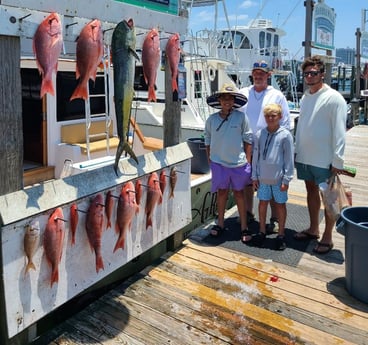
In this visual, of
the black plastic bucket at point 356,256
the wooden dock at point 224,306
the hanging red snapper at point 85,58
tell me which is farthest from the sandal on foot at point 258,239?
the hanging red snapper at point 85,58

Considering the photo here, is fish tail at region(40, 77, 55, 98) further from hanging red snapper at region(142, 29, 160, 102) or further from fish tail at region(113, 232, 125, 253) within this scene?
fish tail at region(113, 232, 125, 253)

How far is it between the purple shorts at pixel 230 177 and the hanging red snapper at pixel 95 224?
1.52 m

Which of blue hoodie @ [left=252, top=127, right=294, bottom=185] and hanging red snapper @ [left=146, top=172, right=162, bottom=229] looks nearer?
hanging red snapper @ [left=146, top=172, right=162, bottom=229]

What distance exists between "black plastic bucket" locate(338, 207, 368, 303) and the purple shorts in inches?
39.3

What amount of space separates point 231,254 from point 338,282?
933mm

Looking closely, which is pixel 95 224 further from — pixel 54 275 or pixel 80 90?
pixel 80 90

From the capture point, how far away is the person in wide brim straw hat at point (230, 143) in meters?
3.78

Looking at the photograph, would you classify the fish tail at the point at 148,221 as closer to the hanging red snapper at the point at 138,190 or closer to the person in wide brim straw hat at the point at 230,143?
Result: the hanging red snapper at the point at 138,190

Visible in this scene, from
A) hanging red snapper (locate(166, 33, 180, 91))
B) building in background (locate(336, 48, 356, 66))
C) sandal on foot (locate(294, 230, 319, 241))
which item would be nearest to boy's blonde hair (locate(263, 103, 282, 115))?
hanging red snapper (locate(166, 33, 180, 91))

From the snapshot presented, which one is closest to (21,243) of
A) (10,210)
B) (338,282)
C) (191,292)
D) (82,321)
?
(10,210)

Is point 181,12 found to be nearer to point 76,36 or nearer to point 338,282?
point 76,36

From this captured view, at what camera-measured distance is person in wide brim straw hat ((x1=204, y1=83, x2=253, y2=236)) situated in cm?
378

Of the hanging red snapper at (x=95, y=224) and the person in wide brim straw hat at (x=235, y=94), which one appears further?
the person in wide brim straw hat at (x=235, y=94)

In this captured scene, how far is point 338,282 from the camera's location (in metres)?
3.30
